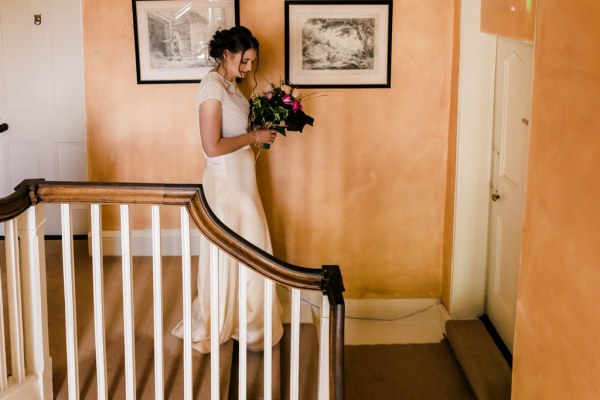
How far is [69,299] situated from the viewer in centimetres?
326

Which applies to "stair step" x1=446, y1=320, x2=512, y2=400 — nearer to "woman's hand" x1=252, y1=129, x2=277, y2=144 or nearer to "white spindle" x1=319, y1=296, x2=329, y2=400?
"white spindle" x1=319, y1=296, x2=329, y2=400

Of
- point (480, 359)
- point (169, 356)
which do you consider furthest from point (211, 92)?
point (480, 359)

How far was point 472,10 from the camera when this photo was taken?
17.0ft

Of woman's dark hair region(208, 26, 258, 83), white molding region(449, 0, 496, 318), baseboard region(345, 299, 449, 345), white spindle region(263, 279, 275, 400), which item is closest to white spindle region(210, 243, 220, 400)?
white spindle region(263, 279, 275, 400)

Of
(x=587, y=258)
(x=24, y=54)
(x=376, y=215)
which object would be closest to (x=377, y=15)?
(x=376, y=215)

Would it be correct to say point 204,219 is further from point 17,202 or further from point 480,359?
point 480,359

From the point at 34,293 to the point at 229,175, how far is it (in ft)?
4.85

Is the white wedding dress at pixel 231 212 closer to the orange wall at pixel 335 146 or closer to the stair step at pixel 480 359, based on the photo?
the orange wall at pixel 335 146

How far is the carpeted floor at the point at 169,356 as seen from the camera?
12.6 ft

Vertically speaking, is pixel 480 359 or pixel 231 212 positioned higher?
pixel 231 212

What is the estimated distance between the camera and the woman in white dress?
14.3ft

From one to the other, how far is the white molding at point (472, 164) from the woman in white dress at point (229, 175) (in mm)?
1528

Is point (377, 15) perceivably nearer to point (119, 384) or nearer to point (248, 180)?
point (248, 180)

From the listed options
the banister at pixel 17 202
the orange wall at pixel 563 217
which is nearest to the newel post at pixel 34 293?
the banister at pixel 17 202
